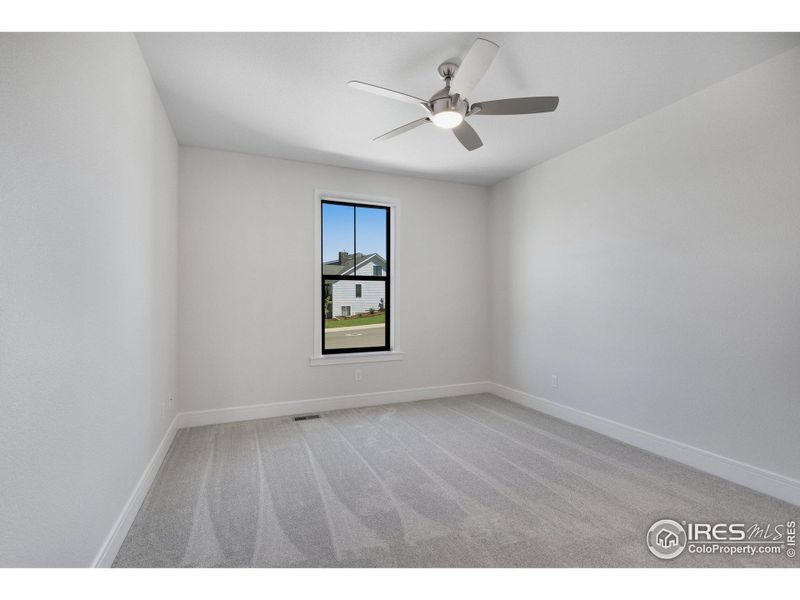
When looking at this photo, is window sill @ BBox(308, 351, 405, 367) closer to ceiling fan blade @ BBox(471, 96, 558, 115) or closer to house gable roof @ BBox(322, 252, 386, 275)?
house gable roof @ BBox(322, 252, 386, 275)

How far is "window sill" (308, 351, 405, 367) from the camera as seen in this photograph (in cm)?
404

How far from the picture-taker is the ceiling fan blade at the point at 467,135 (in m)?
2.56

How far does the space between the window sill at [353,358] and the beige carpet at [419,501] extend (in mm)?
811

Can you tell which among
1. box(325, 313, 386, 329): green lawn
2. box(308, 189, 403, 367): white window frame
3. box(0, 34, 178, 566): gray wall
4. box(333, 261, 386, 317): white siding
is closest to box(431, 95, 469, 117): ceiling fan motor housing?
box(0, 34, 178, 566): gray wall

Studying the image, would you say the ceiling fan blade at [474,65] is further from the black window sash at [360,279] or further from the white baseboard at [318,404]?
the white baseboard at [318,404]

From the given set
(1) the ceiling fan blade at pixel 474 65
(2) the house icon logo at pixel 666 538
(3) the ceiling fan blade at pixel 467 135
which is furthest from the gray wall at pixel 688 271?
(1) the ceiling fan blade at pixel 474 65

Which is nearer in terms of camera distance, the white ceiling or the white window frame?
the white ceiling

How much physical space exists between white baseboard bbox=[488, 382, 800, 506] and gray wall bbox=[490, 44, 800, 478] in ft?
0.17

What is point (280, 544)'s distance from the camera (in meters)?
1.80

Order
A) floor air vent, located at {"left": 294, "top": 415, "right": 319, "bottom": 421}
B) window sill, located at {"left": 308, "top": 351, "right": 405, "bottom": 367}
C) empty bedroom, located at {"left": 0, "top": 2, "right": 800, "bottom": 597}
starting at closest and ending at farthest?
empty bedroom, located at {"left": 0, "top": 2, "right": 800, "bottom": 597}
floor air vent, located at {"left": 294, "top": 415, "right": 319, "bottom": 421}
window sill, located at {"left": 308, "top": 351, "right": 405, "bottom": 367}

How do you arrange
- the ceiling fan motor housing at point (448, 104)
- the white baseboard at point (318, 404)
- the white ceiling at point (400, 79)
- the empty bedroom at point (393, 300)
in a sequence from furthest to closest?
the white baseboard at point (318, 404)
the ceiling fan motor housing at point (448, 104)
the white ceiling at point (400, 79)
the empty bedroom at point (393, 300)

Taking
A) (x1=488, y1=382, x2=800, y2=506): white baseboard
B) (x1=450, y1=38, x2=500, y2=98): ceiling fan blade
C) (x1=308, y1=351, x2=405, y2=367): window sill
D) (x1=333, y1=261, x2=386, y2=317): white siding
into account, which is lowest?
(x1=488, y1=382, x2=800, y2=506): white baseboard

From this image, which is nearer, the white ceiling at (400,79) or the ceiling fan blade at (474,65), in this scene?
the ceiling fan blade at (474,65)

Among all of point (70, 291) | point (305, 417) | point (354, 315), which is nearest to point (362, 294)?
point (354, 315)
